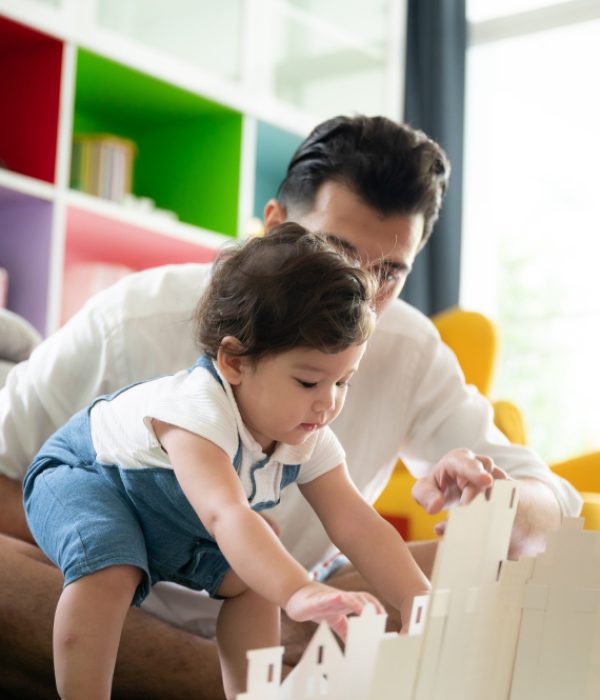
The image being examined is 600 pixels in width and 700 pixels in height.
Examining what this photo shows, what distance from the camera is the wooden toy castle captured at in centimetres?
76

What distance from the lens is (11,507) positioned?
60.4 inches

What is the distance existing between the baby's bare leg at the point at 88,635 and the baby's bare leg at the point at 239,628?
16 cm

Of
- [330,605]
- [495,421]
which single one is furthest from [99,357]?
[495,421]

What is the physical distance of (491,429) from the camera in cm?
178

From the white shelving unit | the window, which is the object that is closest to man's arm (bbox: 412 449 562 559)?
the white shelving unit

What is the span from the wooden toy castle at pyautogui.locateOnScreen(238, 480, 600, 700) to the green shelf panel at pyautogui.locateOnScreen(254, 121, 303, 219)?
10.1 ft

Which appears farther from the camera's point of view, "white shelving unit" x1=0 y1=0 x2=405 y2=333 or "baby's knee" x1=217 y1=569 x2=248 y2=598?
"white shelving unit" x1=0 y1=0 x2=405 y2=333

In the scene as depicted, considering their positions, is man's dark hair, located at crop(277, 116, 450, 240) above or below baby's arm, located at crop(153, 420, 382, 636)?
above

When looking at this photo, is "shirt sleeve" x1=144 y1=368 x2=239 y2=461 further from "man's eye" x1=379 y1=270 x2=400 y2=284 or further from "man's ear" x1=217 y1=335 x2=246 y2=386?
A: "man's eye" x1=379 y1=270 x2=400 y2=284

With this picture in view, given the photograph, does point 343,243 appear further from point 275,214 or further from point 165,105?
point 165,105

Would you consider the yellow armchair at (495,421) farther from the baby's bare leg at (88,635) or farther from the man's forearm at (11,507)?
the baby's bare leg at (88,635)

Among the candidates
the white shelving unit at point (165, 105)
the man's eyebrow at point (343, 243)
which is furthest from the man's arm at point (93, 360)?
the white shelving unit at point (165, 105)

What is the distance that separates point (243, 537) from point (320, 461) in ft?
0.88

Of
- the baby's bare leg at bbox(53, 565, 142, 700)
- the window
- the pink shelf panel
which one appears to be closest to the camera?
the baby's bare leg at bbox(53, 565, 142, 700)
